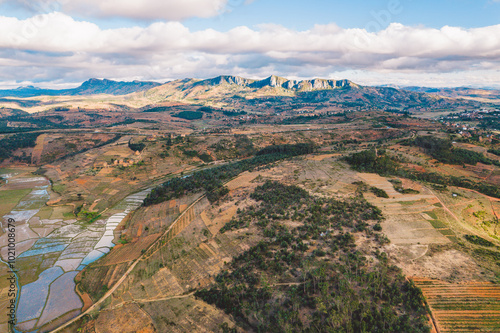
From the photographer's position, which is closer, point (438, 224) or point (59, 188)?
point (438, 224)

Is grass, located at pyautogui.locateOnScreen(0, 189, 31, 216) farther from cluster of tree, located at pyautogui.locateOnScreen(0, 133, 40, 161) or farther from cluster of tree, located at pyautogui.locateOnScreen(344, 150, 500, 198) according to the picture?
cluster of tree, located at pyautogui.locateOnScreen(344, 150, 500, 198)

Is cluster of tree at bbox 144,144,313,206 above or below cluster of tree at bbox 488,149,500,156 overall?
below

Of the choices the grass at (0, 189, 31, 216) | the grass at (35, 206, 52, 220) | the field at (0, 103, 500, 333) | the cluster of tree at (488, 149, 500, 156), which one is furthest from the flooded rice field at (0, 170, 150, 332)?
the cluster of tree at (488, 149, 500, 156)

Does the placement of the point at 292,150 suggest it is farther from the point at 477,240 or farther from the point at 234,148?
the point at 477,240

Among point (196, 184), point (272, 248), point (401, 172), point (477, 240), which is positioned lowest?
point (272, 248)

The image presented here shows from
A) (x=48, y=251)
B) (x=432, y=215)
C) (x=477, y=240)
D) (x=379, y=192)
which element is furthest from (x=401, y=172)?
(x=48, y=251)

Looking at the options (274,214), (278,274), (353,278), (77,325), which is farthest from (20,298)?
(353,278)

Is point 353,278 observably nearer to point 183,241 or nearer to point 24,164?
point 183,241
